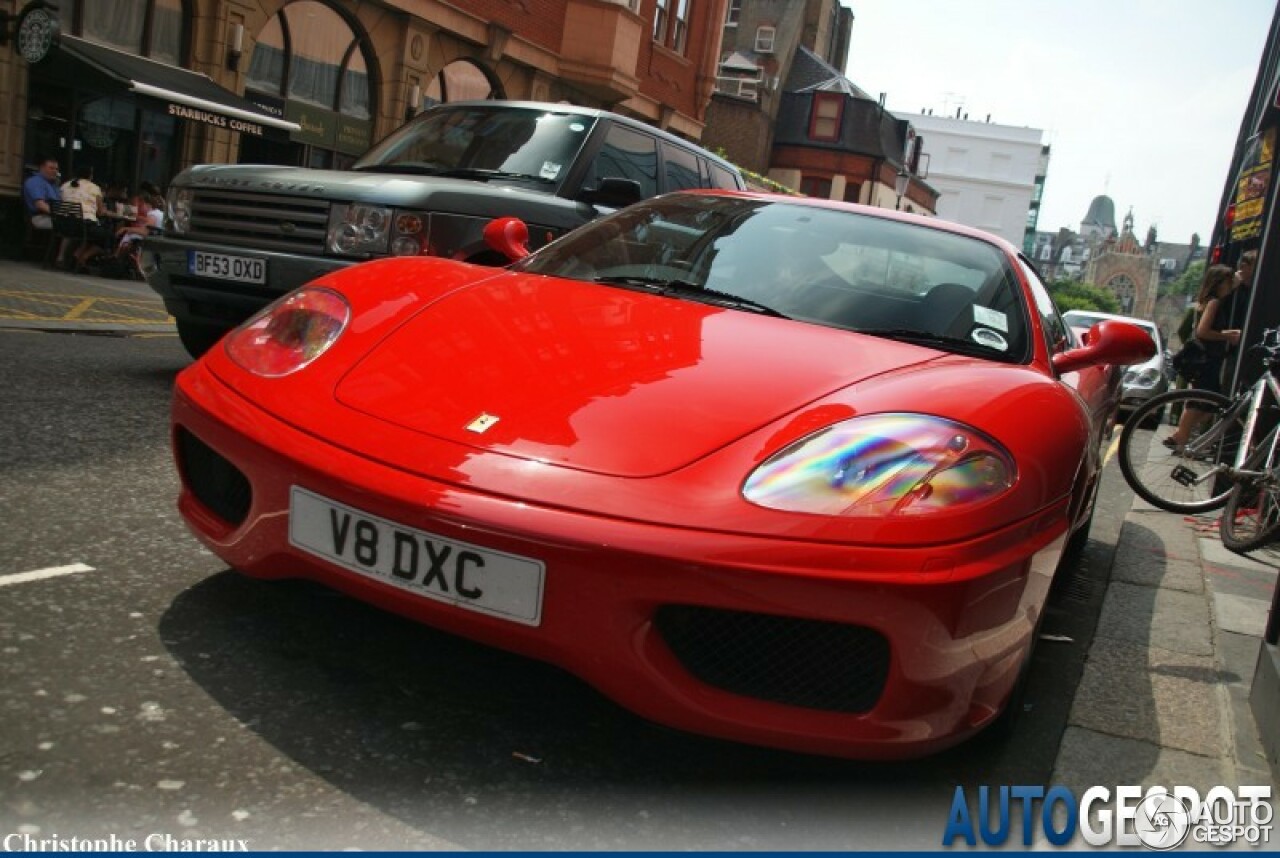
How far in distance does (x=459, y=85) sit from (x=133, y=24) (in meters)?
7.07

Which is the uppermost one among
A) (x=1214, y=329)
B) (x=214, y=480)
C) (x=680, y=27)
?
(x=680, y=27)

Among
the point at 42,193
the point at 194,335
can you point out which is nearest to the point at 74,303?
the point at 194,335

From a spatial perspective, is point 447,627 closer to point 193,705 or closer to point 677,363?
point 193,705

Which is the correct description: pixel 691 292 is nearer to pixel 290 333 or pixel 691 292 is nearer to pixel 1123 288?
pixel 290 333

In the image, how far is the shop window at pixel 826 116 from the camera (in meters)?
51.0

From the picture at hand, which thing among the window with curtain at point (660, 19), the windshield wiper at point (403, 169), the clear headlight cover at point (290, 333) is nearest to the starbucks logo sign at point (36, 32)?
the windshield wiper at point (403, 169)

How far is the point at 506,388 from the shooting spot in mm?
2438

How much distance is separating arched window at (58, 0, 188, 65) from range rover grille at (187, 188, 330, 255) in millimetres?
9960

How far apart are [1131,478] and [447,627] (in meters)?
5.37

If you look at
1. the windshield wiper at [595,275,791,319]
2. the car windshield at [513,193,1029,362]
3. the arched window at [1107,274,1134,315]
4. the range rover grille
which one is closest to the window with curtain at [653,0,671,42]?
the range rover grille

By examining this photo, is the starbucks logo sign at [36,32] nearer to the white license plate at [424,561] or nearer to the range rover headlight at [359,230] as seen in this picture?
the range rover headlight at [359,230]

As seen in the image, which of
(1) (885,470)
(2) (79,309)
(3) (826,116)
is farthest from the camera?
(3) (826,116)

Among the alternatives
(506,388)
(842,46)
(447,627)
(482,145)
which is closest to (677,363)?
(506,388)

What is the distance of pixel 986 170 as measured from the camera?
10069cm
